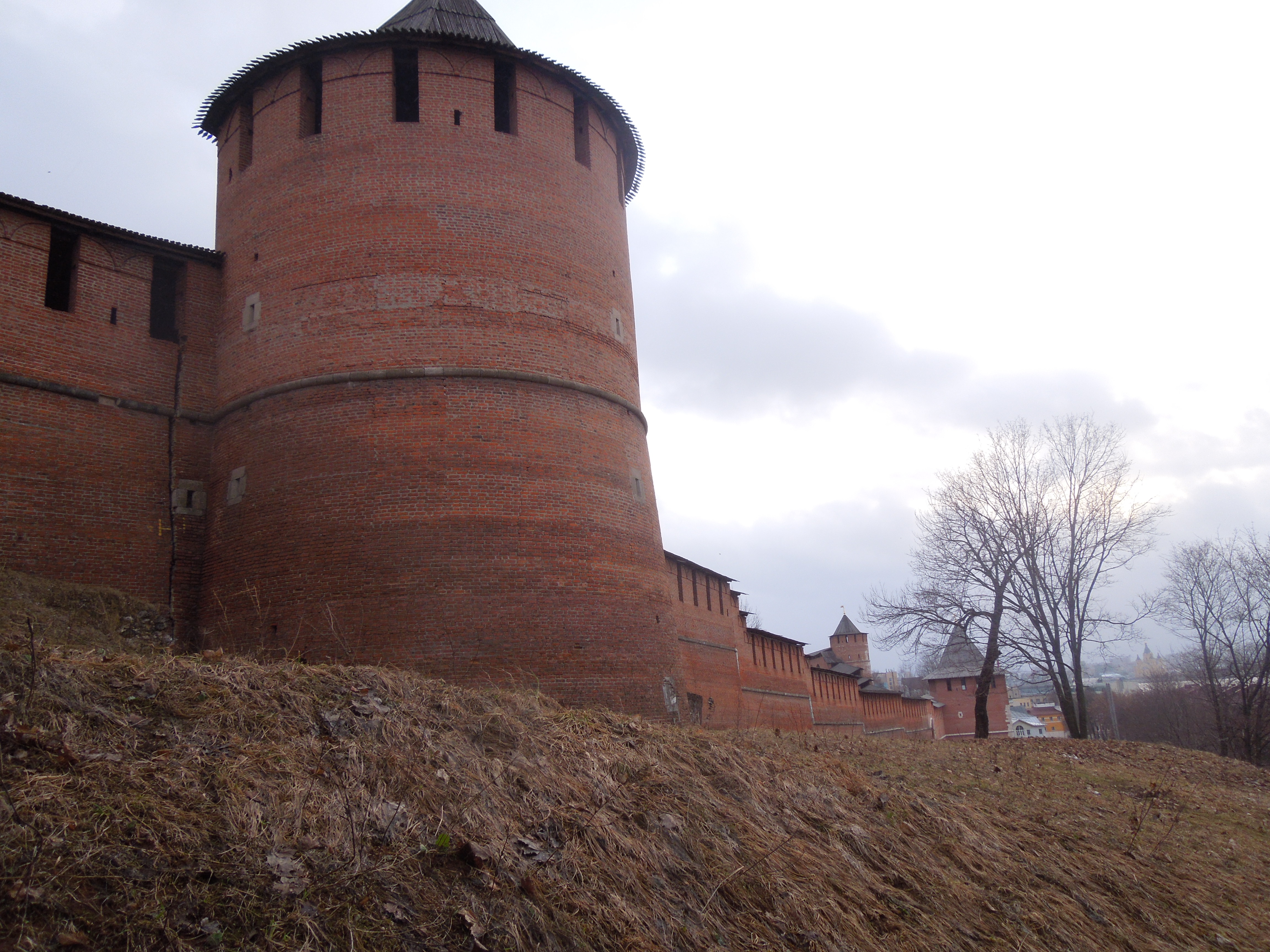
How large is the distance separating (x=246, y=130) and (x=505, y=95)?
396 cm

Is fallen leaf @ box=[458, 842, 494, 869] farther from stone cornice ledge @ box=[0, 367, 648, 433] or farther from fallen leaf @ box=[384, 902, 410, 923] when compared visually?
stone cornice ledge @ box=[0, 367, 648, 433]

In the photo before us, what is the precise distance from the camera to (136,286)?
13.1 meters

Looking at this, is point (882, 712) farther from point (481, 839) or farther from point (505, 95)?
point (481, 839)

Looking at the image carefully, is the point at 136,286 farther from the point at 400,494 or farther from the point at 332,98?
the point at 400,494

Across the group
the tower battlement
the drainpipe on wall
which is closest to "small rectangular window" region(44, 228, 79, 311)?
the tower battlement

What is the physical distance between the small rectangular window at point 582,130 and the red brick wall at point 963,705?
44400 millimetres

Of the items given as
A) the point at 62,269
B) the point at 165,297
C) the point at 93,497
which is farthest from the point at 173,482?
the point at 62,269

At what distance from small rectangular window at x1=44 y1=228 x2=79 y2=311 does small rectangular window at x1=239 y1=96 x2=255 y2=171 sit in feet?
8.55

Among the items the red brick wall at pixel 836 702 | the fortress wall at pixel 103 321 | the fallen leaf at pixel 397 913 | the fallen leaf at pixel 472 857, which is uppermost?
the fortress wall at pixel 103 321

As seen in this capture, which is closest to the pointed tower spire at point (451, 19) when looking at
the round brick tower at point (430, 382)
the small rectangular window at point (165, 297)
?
the round brick tower at point (430, 382)

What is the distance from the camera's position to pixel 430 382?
474 inches

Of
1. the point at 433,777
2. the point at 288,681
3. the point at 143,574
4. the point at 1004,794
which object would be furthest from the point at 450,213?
the point at 1004,794

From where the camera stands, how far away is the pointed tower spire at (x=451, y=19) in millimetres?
14422

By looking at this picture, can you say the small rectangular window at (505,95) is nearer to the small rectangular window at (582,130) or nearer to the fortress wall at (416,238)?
the fortress wall at (416,238)
